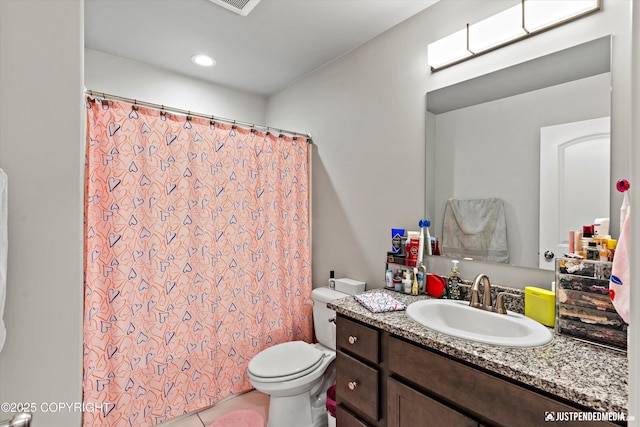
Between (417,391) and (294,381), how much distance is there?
2.63 ft

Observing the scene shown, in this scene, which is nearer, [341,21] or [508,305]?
[508,305]

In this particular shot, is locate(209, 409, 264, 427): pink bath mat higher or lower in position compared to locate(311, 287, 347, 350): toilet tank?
lower

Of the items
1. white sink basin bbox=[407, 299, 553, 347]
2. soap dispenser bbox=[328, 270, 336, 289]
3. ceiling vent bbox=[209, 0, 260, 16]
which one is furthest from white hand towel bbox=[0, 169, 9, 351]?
soap dispenser bbox=[328, 270, 336, 289]

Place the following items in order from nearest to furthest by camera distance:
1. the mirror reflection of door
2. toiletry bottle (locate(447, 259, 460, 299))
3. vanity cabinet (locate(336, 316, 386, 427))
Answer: the mirror reflection of door, vanity cabinet (locate(336, 316, 386, 427)), toiletry bottle (locate(447, 259, 460, 299))

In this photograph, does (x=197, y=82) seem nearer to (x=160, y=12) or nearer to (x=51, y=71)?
(x=160, y=12)

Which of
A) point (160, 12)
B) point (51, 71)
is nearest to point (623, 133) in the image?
point (51, 71)

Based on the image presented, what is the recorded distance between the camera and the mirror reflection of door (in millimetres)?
1181

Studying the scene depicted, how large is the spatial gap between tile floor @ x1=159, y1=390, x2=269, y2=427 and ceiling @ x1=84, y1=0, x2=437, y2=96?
2571mm

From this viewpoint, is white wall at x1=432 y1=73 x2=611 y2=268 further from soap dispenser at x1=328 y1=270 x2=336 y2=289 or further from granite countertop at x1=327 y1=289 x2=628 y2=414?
soap dispenser at x1=328 y1=270 x2=336 y2=289

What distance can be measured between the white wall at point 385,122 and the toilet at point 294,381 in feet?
2.14

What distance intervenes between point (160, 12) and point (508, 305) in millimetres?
2513

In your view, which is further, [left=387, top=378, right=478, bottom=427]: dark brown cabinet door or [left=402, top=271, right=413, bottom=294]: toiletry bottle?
[left=402, top=271, right=413, bottom=294]: toiletry bottle

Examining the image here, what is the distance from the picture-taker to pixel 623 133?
1.13m

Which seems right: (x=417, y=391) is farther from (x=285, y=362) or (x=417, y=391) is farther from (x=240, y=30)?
(x=240, y=30)
